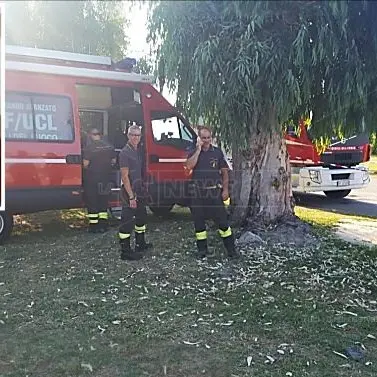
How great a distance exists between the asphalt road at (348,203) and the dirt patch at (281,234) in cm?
407

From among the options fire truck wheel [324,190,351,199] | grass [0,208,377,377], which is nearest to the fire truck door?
grass [0,208,377,377]

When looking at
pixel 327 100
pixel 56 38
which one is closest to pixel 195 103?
pixel 327 100

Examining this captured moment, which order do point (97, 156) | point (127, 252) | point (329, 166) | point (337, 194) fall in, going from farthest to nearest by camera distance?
1. point (337, 194)
2. point (329, 166)
3. point (97, 156)
4. point (127, 252)

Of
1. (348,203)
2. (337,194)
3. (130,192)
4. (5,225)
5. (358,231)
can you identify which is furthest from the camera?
(337,194)

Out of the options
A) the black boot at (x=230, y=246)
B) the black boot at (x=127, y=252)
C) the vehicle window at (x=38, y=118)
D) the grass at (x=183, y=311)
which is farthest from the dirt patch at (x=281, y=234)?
the vehicle window at (x=38, y=118)

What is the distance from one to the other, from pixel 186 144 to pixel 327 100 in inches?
119

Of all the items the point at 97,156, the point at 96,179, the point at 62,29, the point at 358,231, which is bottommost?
the point at 358,231

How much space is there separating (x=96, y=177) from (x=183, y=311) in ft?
11.9

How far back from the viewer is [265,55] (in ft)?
17.4

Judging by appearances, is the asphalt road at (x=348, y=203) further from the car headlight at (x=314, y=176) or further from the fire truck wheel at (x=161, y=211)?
the fire truck wheel at (x=161, y=211)

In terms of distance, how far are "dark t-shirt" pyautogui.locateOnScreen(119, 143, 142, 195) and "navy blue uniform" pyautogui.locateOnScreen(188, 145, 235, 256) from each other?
658 millimetres

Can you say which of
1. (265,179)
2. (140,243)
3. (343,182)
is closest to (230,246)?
(140,243)

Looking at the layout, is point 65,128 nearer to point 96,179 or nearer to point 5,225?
point 96,179

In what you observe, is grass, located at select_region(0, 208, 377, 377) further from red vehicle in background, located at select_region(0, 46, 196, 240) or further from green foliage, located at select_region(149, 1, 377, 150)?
green foliage, located at select_region(149, 1, 377, 150)
